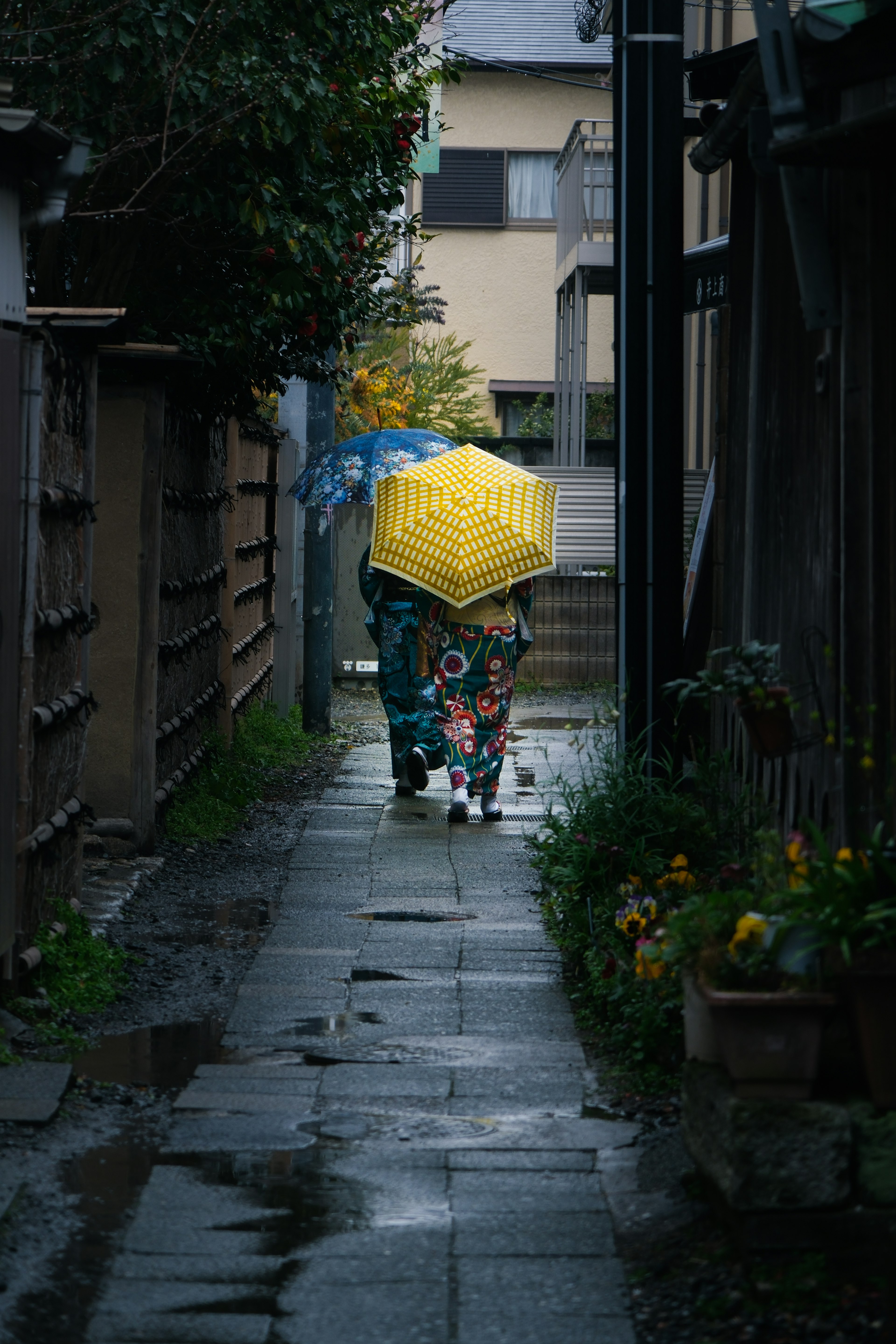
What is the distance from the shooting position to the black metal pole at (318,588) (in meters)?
13.3

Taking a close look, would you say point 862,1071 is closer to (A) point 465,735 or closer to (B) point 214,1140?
(B) point 214,1140

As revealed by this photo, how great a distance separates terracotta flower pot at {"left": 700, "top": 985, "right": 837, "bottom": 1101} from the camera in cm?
360

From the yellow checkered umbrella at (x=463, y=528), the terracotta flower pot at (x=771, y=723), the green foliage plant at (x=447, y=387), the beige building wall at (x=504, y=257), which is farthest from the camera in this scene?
the beige building wall at (x=504, y=257)

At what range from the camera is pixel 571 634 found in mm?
18359

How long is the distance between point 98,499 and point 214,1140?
434 cm

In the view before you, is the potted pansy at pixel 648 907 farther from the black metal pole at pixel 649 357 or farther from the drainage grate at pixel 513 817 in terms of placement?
the drainage grate at pixel 513 817

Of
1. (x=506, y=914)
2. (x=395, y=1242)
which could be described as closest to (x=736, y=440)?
(x=506, y=914)

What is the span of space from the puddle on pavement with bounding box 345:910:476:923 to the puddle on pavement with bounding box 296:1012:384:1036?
1.48 metres

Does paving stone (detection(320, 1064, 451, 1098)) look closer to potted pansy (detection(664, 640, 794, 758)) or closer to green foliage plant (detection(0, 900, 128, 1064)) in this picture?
green foliage plant (detection(0, 900, 128, 1064))

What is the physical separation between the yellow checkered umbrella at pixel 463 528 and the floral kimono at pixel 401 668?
0.46 m

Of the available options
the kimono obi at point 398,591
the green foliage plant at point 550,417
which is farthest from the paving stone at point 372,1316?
the green foliage plant at point 550,417

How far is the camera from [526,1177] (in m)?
4.19

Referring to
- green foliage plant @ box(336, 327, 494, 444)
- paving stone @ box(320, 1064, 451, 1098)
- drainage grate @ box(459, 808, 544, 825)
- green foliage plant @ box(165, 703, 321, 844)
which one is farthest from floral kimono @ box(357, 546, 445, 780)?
green foliage plant @ box(336, 327, 494, 444)

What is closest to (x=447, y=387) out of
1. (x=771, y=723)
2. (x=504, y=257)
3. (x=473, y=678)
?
(x=504, y=257)
